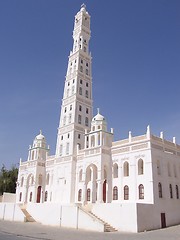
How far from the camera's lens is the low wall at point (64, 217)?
2573 centimetres

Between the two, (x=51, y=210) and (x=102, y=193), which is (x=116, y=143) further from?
(x=51, y=210)

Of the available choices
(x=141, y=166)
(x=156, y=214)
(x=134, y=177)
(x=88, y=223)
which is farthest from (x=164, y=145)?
(x=88, y=223)

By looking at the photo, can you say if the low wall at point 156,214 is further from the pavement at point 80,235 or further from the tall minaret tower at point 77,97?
the tall minaret tower at point 77,97

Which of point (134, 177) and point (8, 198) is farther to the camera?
point (8, 198)

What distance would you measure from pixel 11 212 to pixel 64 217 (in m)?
11.5

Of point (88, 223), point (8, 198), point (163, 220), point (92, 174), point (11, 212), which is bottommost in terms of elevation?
point (88, 223)

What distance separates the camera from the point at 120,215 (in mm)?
25297

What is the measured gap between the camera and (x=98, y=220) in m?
25.5

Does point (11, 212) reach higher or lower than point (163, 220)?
lower

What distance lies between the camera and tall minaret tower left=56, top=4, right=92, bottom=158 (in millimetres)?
41375

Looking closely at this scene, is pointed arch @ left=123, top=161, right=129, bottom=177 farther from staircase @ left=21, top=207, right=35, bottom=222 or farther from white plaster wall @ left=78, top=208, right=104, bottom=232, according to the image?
staircase @ left=21, top=207, right=35, bottom=222

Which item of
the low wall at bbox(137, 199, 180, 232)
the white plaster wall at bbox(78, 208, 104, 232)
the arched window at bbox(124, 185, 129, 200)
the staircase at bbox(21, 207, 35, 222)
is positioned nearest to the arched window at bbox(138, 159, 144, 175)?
the arched window at bbox(124, 185, 129, 200)

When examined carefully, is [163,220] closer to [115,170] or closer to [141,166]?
Result: [141,166]

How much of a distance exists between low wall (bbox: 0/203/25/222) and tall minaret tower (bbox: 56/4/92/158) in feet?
32.8
